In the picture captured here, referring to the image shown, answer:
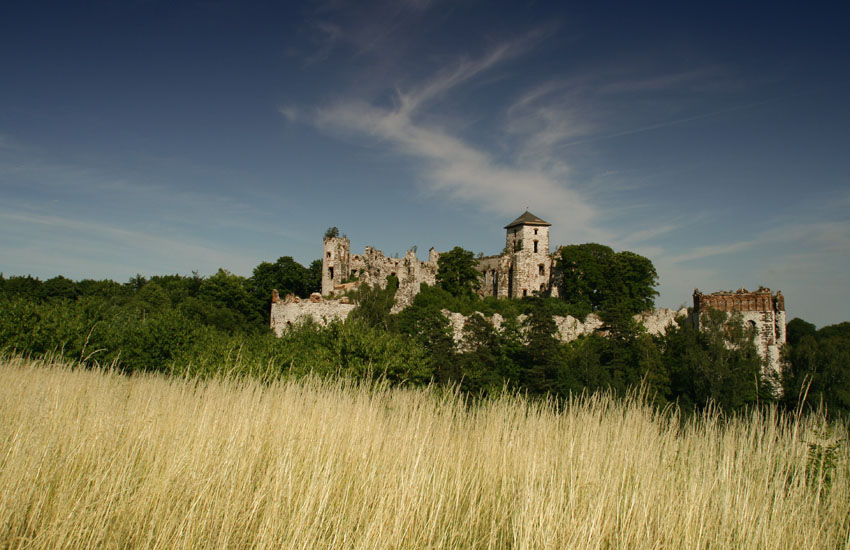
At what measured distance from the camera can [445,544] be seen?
433 centimetres

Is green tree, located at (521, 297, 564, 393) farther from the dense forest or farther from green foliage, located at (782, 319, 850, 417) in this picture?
green foliage, located at (782, 319, 850, 417)

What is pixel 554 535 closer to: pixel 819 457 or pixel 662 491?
pixel 662 491

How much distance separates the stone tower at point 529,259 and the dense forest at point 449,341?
2.08 metres

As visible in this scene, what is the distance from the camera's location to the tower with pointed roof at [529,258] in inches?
1769

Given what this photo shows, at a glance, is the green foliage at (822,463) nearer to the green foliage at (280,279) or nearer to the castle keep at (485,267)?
the castle keep at (485,267)

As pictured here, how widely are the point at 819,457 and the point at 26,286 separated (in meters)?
58.9

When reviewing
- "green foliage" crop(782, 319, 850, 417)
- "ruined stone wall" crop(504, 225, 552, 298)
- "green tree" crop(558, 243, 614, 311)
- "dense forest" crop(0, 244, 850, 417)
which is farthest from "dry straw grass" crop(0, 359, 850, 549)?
"ruined stone wall" crop(504, 225, 552, 298)

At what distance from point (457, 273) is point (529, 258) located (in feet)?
27.4

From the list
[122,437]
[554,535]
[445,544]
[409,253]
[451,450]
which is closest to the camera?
[554,535]

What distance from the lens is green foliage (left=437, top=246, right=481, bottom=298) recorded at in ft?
134

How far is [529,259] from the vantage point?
45.7 meters

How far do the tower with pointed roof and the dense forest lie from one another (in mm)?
2092

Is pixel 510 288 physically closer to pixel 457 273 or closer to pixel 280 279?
pixel 457 273

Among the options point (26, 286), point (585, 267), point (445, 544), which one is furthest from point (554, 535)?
point (26, 286)
